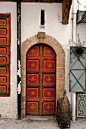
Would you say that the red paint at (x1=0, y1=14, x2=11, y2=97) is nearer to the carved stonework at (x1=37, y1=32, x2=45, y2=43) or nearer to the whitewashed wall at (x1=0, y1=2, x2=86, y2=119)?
the whitewashed wall at (x1=0, y1=2, x2=86, y2=119)

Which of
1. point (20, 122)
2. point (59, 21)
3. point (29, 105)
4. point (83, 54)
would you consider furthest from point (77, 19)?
point (20, 122)

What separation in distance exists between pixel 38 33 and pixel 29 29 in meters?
0.37

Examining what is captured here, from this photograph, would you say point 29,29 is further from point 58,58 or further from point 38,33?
point 58,58

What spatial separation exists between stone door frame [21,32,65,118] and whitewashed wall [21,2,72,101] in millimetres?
159

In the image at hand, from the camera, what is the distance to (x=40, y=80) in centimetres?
489

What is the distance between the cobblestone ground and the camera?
421 cm

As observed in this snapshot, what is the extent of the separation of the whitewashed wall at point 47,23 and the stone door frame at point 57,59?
0.16m

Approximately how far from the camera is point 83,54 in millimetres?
4602

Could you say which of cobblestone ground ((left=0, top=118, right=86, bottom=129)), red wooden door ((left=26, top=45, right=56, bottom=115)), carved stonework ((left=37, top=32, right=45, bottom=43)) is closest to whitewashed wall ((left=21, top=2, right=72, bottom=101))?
carved stonework ((left=37, top=32, right=45, bottom=43))

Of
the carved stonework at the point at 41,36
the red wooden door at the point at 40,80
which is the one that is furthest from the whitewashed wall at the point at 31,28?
the red wooden door at the point at 40,80

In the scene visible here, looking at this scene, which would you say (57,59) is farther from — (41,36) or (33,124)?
(33,124)

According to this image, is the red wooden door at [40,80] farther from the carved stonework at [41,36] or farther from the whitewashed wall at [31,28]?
the whitewashed wall at [31,28]

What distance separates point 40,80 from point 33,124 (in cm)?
157

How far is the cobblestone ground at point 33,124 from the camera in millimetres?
4211
